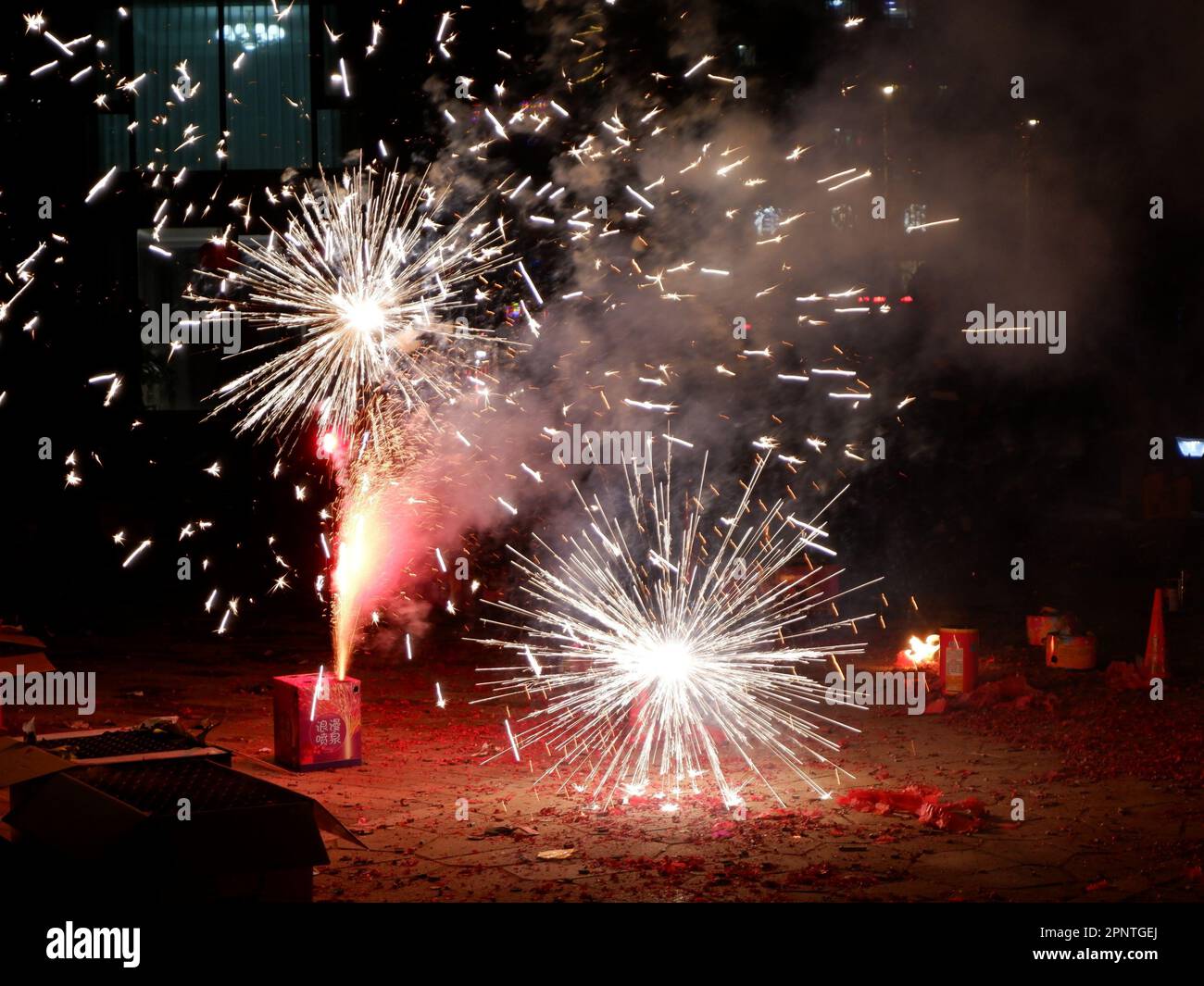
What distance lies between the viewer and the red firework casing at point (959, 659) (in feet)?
29.1

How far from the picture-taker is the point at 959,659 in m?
8.88

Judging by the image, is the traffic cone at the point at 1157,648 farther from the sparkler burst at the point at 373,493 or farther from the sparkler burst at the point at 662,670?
the sparkler burst at the point at 373,493

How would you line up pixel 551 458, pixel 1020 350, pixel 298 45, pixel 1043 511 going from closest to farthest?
pixel 551 458 < pixel 298 45 < pixel 1020 350 < pixel 1043 511

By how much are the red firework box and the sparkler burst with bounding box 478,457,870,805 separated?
120 cm

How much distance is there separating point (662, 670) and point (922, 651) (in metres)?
3.32

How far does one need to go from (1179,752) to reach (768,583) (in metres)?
4.85

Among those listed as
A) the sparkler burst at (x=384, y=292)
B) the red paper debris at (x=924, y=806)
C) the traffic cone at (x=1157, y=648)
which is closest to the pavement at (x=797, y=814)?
the red paper debris at (x=924, y=806)

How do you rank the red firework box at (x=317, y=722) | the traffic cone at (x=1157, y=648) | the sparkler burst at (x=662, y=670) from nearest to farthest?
the red firework box at (x=317, y=722), the sparkler burst at (x=662, y=670), the traffic cone at (x=1157, y=648)

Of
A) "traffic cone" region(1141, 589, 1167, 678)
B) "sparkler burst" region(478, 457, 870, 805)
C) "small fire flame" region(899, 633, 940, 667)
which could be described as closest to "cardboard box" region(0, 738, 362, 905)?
"sparkler burst" region(478, 457, 870, 805)

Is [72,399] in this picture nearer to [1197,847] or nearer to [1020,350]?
[1197,847]

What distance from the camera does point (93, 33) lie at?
15.0 metres

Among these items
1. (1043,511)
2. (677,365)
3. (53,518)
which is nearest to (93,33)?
(53,518)

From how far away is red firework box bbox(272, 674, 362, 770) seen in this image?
713 centimetres

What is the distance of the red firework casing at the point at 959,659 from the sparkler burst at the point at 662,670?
1016 millimetres
